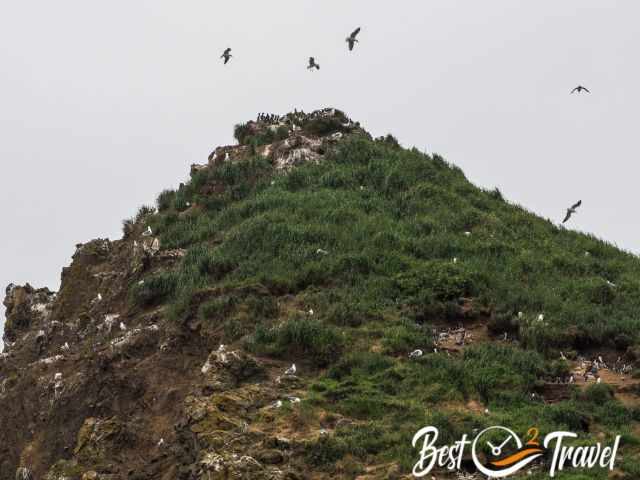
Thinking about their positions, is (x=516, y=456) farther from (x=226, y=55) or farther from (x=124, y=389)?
(x=226, y=55)

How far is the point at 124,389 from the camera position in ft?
67.5

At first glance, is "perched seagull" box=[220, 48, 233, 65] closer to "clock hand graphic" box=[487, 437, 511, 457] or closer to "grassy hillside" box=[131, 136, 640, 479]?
"grassy hillside" box=[131, 136, 640, 479]

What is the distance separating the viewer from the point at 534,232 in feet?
87.9

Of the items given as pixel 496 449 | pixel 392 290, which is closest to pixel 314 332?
pixel 392 290

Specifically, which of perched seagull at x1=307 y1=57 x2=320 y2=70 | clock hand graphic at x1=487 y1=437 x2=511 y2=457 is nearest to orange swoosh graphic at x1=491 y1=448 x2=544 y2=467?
clock hand graphic at x1=487 y1=437 x2=511 y2=457

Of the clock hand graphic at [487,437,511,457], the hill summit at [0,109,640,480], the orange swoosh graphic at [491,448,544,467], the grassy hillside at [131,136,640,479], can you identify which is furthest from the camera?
the grassy hillside at [131,136,640,479]

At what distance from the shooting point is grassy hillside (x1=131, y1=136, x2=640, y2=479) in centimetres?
1773

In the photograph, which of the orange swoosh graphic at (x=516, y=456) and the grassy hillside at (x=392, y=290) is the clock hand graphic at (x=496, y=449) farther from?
the grassy hillside at (x=392, y=290)

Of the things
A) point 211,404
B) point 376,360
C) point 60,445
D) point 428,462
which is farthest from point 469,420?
point 60,445

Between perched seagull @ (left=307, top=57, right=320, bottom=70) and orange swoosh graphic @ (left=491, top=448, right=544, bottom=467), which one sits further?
perched seagull @ (left=307, top=57, right=320, bottom=70)

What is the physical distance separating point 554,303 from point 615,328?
1.59m

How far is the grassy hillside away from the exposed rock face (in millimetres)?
546

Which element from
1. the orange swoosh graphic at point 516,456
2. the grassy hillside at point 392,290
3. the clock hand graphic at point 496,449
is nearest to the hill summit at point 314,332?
the grassy hillside at point 392,290

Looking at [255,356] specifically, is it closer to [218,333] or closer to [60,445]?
[218,333]
